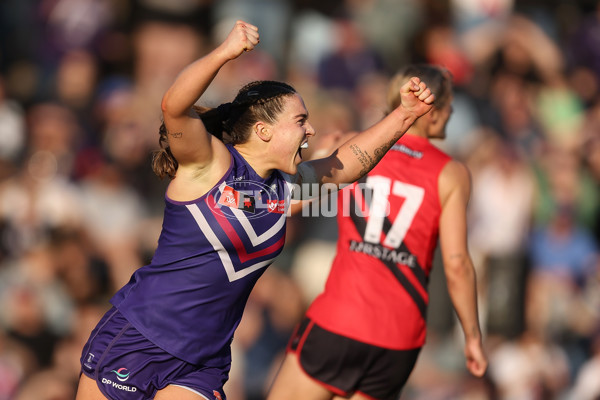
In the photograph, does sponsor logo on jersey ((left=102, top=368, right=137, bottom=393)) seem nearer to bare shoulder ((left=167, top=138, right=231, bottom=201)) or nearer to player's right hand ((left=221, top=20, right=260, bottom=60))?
bare shoulder ((left=167, top=138, right=231, bottom=201))

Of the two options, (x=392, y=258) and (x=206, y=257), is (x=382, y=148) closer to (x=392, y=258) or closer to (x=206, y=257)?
A: (x=392, y=258)

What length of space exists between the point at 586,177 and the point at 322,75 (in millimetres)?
3400

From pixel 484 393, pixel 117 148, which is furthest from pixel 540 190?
pixel 117 148

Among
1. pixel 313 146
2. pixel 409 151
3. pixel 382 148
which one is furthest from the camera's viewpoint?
pixel 313 146

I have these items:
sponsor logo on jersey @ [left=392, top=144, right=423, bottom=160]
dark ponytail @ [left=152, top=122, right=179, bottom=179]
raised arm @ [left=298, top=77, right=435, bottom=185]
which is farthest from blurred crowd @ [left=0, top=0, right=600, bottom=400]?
dark ponytail @ [left=152, top=122, right=179, bottom=179]

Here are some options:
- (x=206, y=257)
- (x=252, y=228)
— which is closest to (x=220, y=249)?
(x=206, y=257)

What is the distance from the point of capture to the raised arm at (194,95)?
290 centimetres

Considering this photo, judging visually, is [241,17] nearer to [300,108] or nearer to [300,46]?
[300,46]

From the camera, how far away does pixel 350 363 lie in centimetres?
421

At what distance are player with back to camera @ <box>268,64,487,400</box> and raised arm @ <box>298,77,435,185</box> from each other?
56 centimetres

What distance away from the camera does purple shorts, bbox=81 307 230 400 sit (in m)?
3.35

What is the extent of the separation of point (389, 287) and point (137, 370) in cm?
152

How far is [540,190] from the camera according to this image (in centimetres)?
886

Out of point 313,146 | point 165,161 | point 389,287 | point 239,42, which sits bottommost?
point 313,146
